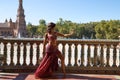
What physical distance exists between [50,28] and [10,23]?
480 feet

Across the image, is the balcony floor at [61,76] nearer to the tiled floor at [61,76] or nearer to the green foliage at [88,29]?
the tiled floor at [61,76]

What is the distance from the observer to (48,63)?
1023 cm

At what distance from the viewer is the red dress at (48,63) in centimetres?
1020

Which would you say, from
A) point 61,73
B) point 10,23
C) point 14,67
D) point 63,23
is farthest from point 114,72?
point 10,23

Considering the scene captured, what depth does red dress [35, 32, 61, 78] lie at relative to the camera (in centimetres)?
1020

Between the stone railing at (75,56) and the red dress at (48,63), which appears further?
the stone railing at (75,56)

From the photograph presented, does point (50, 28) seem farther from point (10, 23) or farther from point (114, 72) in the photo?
point (10, 23)

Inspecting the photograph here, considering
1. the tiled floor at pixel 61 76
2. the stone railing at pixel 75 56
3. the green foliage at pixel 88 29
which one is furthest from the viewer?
the green foliage at pixel 88 29

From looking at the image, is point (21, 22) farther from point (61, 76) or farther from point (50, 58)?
point (50, 58)

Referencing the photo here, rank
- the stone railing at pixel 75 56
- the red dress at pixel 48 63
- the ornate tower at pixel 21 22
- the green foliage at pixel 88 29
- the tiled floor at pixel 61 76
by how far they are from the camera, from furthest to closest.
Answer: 1. the ornate tower at pixel 21 22
2. the green foliage at pixel 88 29
3. the stone railing at pixel 75 56
4. the tiled floor at pixel 61 76
5. the red dress at pixel 48 63


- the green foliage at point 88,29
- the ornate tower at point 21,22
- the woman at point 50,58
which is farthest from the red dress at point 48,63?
the ornate tower at point 21,22

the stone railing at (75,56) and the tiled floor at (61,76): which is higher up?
the stone railing at (75,56)

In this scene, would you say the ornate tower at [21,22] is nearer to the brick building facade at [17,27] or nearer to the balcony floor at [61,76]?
the brick building facade at [17,27]

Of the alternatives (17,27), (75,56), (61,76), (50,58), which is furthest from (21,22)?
(50,58)
